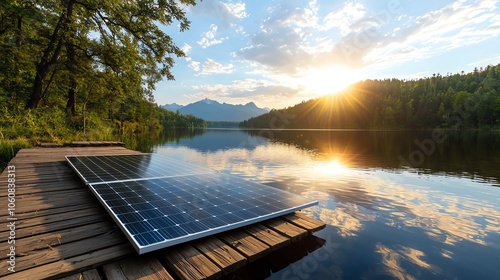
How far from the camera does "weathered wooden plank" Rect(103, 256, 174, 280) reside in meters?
3.24

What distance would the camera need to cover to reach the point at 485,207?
9922 mm

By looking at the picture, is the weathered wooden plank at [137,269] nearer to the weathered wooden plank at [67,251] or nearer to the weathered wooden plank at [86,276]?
the weathered wooden plank at [86,276]

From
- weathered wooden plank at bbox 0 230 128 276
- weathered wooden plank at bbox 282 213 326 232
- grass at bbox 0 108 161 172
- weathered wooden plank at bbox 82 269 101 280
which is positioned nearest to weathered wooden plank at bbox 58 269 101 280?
weathered wooden plank at bbox 82 269 101 280

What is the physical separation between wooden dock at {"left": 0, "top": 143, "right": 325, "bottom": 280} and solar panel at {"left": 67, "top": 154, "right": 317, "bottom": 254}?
272mm

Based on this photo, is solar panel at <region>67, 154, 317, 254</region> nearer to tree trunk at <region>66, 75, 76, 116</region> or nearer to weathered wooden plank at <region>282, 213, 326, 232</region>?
weathered wooden plank at <region>282, 213, 326, 232</region>

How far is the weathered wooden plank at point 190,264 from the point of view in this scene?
3379mm

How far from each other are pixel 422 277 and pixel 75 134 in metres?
24.3

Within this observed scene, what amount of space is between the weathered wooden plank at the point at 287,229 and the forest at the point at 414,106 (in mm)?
128734

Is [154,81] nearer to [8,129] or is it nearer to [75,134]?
[75,134]

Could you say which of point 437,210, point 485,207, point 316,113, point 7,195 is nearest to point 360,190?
point 437,210

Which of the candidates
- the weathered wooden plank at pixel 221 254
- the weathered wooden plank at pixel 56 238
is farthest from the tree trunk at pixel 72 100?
the weathered wooden plank at pixel 221 254

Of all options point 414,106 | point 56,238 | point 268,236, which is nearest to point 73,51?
point 56,238

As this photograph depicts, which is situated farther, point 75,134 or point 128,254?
point 75,134

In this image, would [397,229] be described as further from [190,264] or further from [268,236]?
[190,264]
